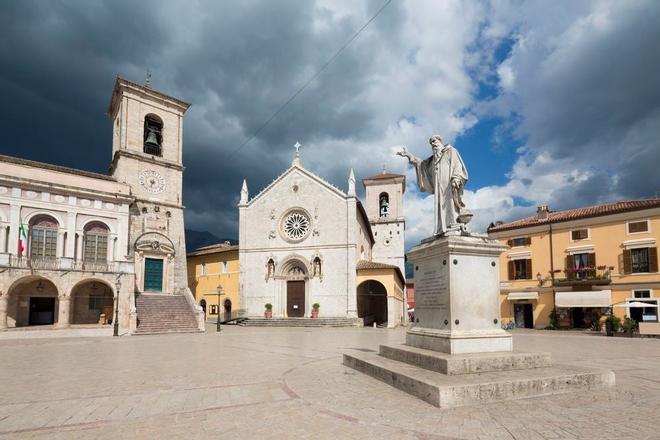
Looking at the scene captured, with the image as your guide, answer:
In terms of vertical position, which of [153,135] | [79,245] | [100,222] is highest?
[153,135]

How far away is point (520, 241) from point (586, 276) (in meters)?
5.26

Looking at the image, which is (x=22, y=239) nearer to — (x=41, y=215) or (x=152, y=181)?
(x=41, y=215)

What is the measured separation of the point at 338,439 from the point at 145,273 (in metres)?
30.1

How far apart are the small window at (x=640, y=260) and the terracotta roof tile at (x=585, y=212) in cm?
275

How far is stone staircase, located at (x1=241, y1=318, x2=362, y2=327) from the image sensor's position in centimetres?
3216

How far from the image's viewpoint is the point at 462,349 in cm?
754

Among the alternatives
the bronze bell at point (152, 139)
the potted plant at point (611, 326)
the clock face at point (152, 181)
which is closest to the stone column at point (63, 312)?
the clock face at point (152, 181)

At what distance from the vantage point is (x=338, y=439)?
192 inches

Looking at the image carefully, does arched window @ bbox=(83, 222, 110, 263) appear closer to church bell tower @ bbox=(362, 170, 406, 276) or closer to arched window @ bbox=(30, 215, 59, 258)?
arched window @ bbox=(30, 215, 59, 258)

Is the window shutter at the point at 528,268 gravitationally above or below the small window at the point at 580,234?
below

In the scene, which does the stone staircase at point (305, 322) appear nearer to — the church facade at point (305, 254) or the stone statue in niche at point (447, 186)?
the church facade at point (305, 254)

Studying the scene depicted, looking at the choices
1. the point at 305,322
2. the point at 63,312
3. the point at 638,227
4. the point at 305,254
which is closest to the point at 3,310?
the point at 63,312

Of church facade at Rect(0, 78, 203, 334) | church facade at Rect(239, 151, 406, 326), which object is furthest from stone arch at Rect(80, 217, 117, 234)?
church facade at Rect(239, 151, 406, 326)

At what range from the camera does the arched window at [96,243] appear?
28.3m
